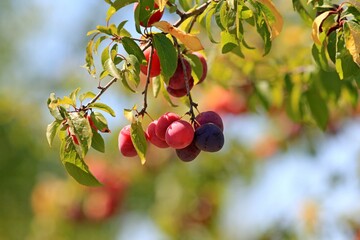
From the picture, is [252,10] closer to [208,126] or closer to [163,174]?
[208,126]

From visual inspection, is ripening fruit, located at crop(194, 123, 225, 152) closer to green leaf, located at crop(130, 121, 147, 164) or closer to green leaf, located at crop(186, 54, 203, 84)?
green leaf, located at crop(130, 121, 147, 164)

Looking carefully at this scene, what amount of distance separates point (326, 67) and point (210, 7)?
0.34 meters

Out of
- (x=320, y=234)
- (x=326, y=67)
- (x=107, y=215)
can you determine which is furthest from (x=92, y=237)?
(x=326, y=67)

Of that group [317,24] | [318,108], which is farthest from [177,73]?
[318,108]

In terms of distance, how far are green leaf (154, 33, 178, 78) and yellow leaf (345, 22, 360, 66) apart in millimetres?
367

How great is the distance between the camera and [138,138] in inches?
70.3

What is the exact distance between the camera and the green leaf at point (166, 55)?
1764mm

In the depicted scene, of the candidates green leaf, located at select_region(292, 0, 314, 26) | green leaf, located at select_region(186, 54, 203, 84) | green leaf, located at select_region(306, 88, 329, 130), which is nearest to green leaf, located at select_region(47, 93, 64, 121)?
green leaf, located at select_region(186, 54, 203, 84)

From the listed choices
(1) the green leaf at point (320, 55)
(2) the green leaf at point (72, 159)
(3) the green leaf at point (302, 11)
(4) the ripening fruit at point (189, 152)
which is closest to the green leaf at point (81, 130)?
(2) the green leaf at point (72, 159)

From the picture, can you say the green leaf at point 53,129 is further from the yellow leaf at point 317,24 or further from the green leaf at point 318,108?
the green leaf at point 318,108

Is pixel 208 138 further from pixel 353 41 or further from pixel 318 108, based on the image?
pixel 318 108

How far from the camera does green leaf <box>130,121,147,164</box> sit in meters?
1.78

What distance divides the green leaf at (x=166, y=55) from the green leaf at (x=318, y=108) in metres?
1.10

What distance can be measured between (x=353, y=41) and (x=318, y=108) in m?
1.13
